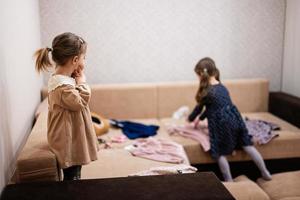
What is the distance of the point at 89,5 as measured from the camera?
374 centimetres

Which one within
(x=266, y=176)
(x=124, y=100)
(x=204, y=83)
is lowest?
(x=266, y=176)

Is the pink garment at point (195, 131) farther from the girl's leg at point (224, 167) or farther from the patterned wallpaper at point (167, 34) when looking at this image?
the patterned wallpaper at point (167, 34)

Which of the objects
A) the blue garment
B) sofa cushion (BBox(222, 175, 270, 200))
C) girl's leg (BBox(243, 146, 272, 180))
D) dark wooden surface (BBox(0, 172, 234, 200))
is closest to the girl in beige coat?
dark wooden surface (BBox(0, 172, 234, 200))

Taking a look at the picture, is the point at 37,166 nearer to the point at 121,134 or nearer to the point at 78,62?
the point at 78,62

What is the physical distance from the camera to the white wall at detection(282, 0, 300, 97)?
383 cm

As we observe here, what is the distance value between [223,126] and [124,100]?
1148mm

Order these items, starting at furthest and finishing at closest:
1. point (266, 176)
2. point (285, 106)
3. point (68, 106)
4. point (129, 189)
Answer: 1. point (285, 106)
2. point (266, 176)
3. point (68, 106)
4. point (129, 189)

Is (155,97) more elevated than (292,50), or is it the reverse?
(292,50)

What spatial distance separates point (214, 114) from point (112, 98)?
1.14 meters

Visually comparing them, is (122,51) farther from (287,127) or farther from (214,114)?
(287,127)

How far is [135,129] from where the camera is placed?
3.33 metres

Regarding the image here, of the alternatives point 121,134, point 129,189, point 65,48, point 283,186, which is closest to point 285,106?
point 283,186

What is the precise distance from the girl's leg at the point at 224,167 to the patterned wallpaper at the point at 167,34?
128 centimetres

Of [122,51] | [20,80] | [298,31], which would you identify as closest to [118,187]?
[20,80]
